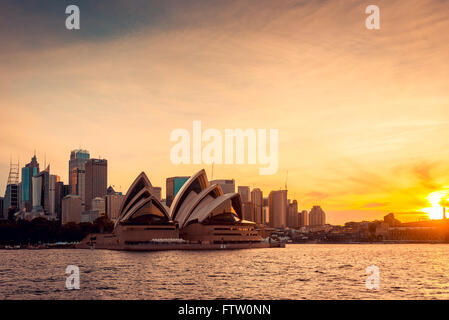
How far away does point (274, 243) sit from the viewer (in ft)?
580

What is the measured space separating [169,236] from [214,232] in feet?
42.5

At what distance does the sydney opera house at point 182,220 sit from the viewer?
138m

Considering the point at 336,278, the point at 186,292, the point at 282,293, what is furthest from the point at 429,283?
the point at 186,292

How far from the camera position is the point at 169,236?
140 metres

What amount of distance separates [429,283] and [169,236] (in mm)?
101834

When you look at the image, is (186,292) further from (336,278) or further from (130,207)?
(130,207)

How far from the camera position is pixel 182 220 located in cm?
14675

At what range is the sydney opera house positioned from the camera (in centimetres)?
13750
